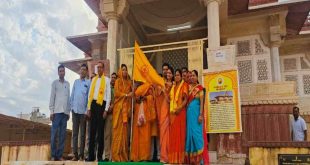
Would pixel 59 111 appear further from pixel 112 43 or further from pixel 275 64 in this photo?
pixel 275 64

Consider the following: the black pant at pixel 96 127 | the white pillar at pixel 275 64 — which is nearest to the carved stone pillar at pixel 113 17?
the black pant at pixel 96 127

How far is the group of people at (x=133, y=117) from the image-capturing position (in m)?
4.73

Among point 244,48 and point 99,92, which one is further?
point 244,48

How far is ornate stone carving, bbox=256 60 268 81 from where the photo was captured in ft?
29.6

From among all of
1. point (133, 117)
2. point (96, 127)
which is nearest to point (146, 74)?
point (133, 117)

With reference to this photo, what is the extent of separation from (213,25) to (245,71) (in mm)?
2741

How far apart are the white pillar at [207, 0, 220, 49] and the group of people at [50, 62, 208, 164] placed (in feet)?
7.39

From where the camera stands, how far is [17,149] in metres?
6.72

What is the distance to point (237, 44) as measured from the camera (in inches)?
377

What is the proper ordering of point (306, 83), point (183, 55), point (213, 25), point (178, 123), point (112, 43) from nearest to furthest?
point (178, 123) → point (213, 25) → point (112, 43) → point (183, 55) → point (306, 83)

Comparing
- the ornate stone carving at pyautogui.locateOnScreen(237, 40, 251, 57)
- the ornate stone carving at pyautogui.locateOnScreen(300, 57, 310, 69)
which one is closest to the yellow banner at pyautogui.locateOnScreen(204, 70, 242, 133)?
the ornate stone carving at pyautogui.locateOnScreen(237, 40, 251, 57)

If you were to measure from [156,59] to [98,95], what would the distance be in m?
5.30

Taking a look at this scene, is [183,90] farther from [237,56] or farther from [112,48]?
[237,56]

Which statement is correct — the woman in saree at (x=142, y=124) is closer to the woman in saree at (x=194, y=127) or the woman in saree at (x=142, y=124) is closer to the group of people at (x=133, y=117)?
the group of people at (x=133, y=117)
